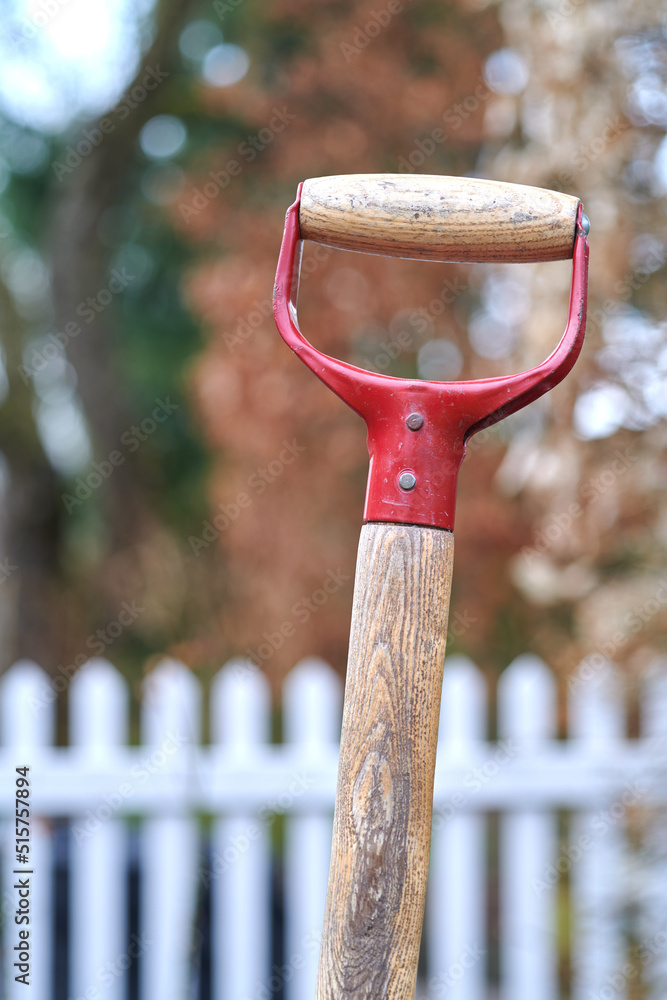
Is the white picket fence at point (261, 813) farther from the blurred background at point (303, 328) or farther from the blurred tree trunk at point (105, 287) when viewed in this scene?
the blurred tree trunk at point (105, 287)

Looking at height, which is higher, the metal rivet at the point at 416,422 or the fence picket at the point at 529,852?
the metal rivet at the point at 416,422

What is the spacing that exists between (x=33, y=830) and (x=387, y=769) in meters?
1.85

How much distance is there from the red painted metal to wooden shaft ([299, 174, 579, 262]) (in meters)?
0.06

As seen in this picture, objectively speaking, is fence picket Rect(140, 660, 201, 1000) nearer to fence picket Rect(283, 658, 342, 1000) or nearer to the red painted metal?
fence picket Rect(283, 658, 342, 1000)

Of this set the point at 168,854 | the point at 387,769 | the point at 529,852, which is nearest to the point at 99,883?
the point at 168,854

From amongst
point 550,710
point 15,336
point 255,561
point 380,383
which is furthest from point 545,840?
point 15,336

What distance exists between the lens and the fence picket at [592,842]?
2100mm

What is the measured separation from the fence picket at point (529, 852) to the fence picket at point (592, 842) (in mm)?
78

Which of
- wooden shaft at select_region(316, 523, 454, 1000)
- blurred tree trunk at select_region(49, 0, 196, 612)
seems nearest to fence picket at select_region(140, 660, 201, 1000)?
wooden shaft at select_region(316, 523, 454, 1000)

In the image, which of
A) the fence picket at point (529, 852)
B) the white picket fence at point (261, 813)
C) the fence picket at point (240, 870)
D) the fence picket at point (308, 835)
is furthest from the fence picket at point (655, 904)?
the fence picket at point (240, 870)

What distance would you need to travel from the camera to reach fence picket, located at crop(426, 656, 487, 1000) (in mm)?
2293

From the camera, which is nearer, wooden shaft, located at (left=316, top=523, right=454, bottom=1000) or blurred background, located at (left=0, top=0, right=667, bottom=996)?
wooden shaft, located at (left=316, top=523, right=454, bottom=1000)

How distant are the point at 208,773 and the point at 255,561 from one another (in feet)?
4.70

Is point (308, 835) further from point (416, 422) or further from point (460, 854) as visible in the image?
point (416, 422)
